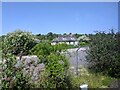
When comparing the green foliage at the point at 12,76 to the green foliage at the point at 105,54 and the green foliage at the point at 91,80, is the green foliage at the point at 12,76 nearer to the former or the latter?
the green foliage at the point at 91,80

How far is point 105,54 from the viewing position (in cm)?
744

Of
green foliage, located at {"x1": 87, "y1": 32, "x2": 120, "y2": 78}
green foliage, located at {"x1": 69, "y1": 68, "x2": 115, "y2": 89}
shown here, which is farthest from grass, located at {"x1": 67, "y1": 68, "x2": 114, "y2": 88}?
green foliage, located at {"x1": 87, "y1": 32, "x2": 120, "y2": 78}

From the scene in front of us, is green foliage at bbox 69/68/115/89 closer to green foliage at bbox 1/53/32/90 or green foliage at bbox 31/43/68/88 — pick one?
green foliage at bbox 31/43/68/88

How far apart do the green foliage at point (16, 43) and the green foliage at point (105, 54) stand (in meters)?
1.83

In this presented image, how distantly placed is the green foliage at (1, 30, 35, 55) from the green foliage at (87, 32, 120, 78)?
1832 mm

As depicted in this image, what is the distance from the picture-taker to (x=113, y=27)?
7461 mm

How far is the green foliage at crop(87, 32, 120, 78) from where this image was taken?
24.0 feet

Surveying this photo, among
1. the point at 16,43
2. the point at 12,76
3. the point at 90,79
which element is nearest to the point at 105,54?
the point at 90,79

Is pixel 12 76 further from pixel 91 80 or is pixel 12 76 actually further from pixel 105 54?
pixel 105 54

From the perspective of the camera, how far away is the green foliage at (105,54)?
288 inches

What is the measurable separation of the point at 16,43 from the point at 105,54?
3021mm

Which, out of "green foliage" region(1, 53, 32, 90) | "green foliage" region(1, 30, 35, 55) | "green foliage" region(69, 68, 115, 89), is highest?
"green foliage" region(1, 30, 35, 55)

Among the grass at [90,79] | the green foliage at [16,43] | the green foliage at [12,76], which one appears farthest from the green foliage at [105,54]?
the green foliage at [12,76]

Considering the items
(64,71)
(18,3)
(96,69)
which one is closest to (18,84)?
(64,71)
